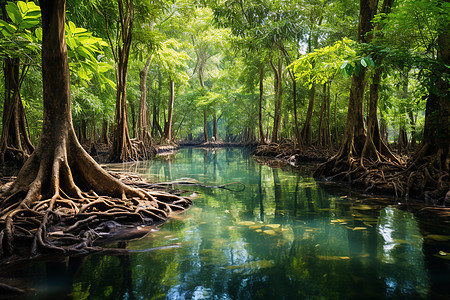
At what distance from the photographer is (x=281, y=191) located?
8.02 metres

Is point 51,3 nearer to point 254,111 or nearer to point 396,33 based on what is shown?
point 396,33

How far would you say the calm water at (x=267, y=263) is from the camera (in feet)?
9.32

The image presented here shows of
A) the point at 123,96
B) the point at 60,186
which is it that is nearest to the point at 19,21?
the point at 60,186

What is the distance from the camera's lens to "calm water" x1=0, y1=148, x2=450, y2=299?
112 inches

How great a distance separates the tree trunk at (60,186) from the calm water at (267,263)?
0.64 metres

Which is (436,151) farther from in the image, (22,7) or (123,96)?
(123,96)

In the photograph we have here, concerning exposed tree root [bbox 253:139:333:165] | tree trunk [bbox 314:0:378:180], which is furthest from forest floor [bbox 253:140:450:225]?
tree trunk [bbox 314:0:378:180]

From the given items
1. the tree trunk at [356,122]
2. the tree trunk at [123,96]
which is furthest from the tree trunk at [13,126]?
the tree trunk at [356,122]

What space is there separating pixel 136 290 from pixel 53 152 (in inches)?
121

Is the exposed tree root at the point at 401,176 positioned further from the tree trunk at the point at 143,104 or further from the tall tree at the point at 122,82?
the tree trunk at the point at 143,104

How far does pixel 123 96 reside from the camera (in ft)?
41.8

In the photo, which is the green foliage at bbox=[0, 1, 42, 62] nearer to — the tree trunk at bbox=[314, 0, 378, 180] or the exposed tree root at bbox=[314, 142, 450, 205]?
the exposed tree root at bbox=[314, 142, 450, 205]

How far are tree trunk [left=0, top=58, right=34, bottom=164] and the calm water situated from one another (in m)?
7.09

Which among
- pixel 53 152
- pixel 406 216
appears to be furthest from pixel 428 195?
pixel 53 152
